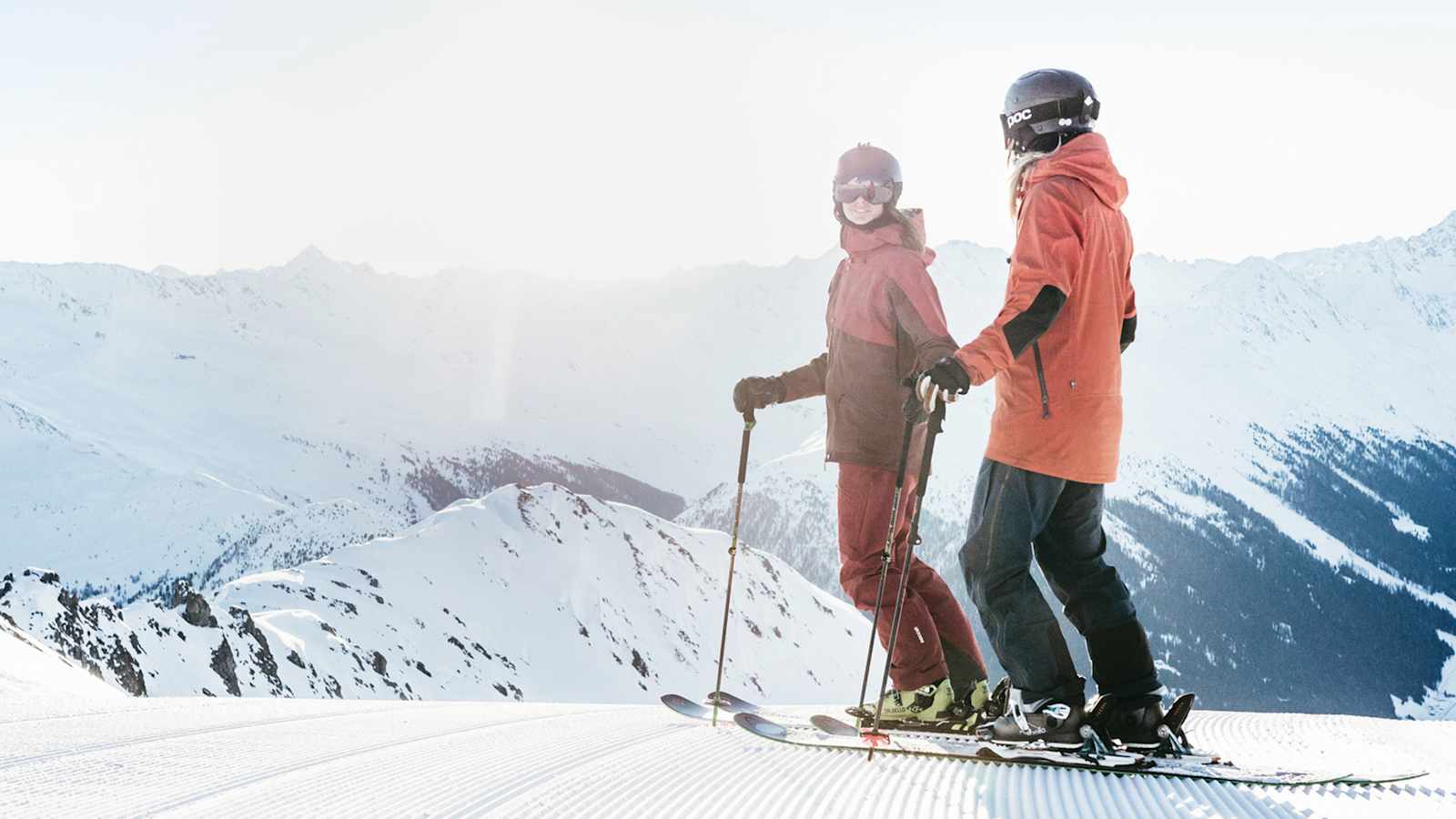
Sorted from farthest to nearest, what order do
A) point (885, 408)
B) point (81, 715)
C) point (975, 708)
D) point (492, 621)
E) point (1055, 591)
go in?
point (492, 621), point (885, 408), point (975, 708), point (81, 715), point (1055, 591)

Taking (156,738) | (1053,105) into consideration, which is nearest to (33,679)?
(156,738)

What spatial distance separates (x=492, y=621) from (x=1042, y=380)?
210ft

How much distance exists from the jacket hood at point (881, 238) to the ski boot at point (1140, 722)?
7.25ft

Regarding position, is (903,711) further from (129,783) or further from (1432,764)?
(129,783)

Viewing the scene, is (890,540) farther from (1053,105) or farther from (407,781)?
(407,781)

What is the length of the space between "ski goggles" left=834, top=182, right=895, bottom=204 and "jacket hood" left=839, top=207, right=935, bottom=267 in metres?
0.12

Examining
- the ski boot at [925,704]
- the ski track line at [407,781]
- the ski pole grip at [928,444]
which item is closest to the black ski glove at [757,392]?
the ski pole grip at [928,444]

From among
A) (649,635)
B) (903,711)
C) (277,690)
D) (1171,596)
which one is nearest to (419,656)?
(277,690)

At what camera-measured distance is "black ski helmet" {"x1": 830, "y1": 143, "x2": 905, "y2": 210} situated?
523 centimetres

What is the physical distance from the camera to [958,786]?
3.29m

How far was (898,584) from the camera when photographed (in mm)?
4949

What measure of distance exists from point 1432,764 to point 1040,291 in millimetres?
2265

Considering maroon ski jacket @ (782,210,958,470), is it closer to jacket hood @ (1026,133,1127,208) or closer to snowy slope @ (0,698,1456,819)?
jacket hood @ (1026,133,1127,208)

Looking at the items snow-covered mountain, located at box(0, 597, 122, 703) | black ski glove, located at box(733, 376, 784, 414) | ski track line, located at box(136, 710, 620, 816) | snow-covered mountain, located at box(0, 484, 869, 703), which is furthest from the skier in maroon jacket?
snow-covered mountain, located at box(0, 484, 869, 703)
